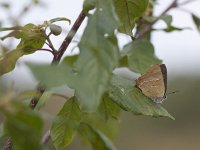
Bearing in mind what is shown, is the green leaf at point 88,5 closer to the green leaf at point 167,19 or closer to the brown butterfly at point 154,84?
the brown butterfly at point 154,84

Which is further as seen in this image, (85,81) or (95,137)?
(95,137)

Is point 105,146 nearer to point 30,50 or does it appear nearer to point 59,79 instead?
point 59,79

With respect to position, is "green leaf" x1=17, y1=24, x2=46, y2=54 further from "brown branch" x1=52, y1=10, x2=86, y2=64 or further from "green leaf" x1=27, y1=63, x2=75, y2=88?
"green leaf" x1=27, y1=63, x2=75, y2=88

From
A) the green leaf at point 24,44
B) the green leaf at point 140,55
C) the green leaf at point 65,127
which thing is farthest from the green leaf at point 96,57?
the green leaf at point 140,55

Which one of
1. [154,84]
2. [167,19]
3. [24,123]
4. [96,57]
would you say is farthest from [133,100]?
[167,19]

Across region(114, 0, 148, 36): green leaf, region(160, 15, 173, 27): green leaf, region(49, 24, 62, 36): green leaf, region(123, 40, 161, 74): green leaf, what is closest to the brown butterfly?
region(114, 0, 148, 36): green leaf

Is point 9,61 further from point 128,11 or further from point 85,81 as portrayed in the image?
point 85,81

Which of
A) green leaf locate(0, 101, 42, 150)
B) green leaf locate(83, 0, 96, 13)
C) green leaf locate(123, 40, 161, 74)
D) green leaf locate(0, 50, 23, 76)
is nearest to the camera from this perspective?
green leaf locate(0, 101, 42, 150)
